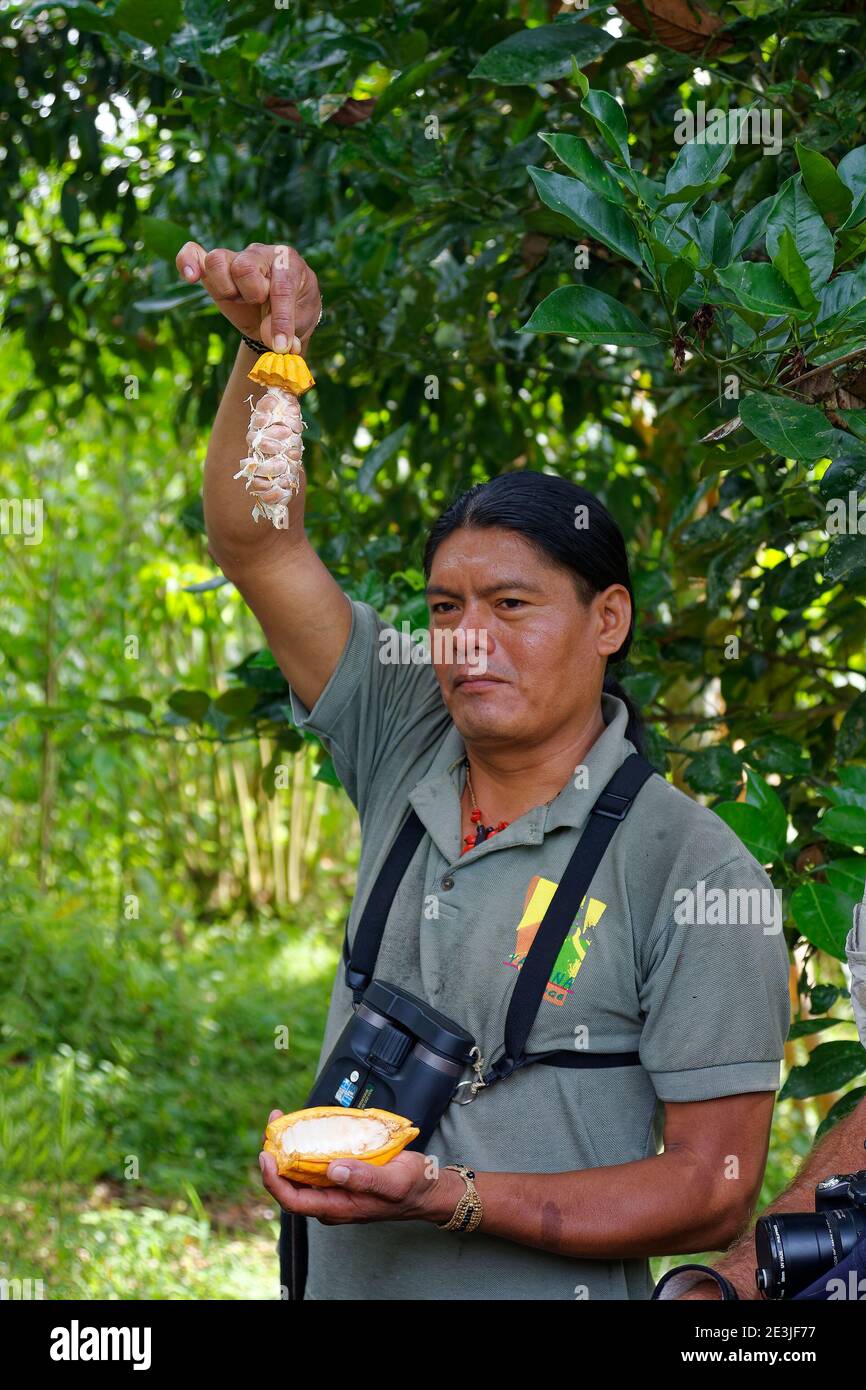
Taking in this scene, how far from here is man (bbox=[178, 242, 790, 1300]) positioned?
1.43 meters

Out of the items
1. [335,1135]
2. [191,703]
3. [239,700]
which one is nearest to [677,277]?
[335,1135]

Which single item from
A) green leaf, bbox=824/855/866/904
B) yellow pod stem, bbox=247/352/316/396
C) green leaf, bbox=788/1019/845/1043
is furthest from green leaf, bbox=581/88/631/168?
green leaf, bbox=788/1019/845/1043

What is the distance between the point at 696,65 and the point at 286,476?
76cm

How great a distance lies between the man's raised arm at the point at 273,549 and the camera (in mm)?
1591

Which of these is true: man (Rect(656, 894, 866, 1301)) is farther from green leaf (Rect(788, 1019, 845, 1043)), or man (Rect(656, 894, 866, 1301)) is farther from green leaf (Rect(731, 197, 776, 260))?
green leaf (Rect(731, 197, 776, 260))

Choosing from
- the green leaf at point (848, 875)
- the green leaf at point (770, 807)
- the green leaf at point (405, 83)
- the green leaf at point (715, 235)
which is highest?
the green leaf at point (405, 83)

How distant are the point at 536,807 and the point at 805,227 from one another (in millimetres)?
677

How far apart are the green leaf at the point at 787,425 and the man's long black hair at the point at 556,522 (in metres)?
0.38

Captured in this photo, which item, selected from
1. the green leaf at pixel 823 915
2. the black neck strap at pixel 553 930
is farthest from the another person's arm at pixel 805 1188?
the black neck strap at pixel 553 930

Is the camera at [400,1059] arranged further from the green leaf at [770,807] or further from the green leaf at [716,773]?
the green leaf at [716,773]

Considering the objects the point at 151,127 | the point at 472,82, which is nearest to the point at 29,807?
the point at 151,127

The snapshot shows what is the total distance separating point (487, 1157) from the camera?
1477 millimetres
